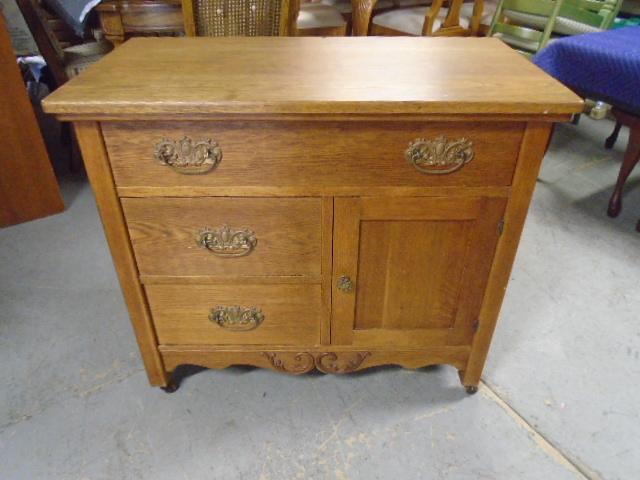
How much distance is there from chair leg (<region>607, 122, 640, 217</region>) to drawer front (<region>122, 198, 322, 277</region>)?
1499mm

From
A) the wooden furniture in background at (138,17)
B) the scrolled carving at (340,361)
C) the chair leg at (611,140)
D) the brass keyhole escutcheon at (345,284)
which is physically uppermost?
the wooden furniture in background at (138,17)

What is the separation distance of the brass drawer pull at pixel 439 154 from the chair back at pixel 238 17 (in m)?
1.06

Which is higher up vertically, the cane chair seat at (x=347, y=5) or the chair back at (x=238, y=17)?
the chair back at (x=238, y=17)


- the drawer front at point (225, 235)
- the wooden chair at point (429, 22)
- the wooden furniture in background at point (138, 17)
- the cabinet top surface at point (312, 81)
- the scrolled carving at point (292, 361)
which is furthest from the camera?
the wooden chair at point (429, 22)

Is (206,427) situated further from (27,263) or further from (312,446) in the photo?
(27,263)

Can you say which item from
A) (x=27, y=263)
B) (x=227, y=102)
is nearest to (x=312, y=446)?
(x=227, y=102)

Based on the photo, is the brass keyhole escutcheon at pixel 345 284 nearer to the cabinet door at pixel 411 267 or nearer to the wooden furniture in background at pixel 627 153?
the cabinet door at pixel 411 267

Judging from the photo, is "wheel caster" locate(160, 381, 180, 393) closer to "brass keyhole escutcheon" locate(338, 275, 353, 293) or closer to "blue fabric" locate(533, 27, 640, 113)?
"brass keyhole escutcheon" locate(338, 275, 353, 293)

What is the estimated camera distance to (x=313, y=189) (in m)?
0.87

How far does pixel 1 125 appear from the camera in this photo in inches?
64.8

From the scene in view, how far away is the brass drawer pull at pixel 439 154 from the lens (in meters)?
0.83

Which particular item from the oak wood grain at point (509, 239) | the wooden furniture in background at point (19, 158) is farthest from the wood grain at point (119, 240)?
the wooden furniture in background at point (19, 158)

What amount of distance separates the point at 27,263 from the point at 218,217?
1.11m

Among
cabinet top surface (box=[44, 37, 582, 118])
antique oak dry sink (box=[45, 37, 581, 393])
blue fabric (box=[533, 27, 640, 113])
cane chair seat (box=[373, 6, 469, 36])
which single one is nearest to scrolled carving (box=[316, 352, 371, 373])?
antique oak dry sink (box=[45, 37, 581, 393])
